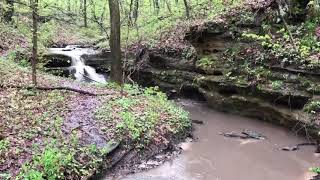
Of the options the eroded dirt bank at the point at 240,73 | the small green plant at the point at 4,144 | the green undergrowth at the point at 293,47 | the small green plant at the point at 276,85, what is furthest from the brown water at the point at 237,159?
the small green plant at the point at 4,144

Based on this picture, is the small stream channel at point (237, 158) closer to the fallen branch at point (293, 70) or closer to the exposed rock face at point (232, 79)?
the exposed rock face at point (232, 79)

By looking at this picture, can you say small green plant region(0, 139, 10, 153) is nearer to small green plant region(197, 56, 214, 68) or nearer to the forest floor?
the forest floor

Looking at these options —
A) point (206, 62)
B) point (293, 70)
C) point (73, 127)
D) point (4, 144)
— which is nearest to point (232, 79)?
point (206, 62)

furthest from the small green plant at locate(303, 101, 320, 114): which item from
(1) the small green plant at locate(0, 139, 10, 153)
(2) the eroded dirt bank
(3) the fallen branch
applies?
(1) the small green plant at locate(0, 139, 10, 153)

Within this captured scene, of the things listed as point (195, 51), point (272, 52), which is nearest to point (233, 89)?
point (272, 52)

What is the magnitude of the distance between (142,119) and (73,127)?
2064mm

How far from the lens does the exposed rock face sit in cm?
1254

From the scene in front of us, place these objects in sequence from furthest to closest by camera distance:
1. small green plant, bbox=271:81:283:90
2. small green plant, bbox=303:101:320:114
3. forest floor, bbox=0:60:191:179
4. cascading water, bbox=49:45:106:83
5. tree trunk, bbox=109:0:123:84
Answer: cascading water, bbox=49:45:106:83 → tree trunk, bbox=109:0:123:84 → small green plant, bbox=271:81:283:90 → small green plant, bbox=303:101:320:114 → forest floor, bbox=0:60:191:179

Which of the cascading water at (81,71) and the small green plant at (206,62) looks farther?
the cascading water at (81,71)

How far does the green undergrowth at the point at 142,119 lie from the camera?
10477 millimetres

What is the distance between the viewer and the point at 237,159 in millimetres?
10477

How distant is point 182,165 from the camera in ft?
33.0

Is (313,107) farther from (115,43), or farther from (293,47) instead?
(115,43)

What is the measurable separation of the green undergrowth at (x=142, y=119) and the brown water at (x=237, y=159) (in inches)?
30.0
